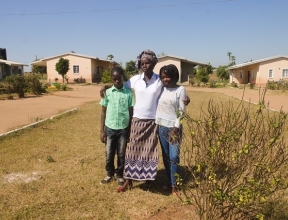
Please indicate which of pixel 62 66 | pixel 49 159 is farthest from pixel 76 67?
pixel 49 159

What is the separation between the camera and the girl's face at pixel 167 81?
326 cm

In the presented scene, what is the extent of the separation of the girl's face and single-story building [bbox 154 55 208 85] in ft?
104

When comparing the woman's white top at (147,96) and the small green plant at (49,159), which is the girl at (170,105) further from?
the small green plant at (49,159)

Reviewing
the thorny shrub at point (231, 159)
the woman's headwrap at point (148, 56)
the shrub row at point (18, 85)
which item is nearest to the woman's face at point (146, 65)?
the woman's headwrap at point (148, 56)

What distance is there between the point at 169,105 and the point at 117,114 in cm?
71

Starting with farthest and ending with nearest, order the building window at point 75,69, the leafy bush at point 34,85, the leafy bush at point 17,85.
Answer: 1. the building window at point 75,69
2. the leafy bush at point 34,85
3. the leafy bush at point 17,85

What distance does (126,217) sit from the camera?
119 inches

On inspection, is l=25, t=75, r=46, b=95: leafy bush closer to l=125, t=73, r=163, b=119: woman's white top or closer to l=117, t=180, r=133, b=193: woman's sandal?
l=117, t=180, r=133, b=193: woman's sandal

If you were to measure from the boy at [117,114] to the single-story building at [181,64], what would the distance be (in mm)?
31532

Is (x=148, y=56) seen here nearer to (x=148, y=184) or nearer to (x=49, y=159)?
(x=148, y=184)

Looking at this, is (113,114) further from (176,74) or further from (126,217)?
(126,217)

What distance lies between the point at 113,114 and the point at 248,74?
36.3 m

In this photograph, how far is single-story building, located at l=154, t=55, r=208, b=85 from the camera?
3569 centimetres

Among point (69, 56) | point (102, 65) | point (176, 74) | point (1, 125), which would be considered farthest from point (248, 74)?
point (176, 74)
